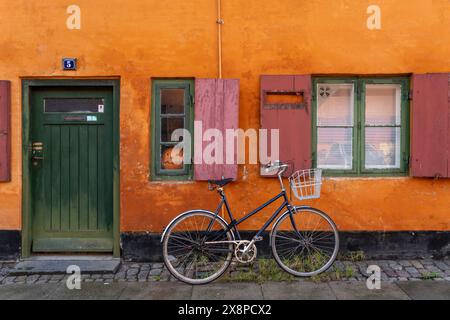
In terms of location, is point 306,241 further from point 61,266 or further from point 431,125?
point 61,266

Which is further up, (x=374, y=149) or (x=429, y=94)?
(x=429, y=94)

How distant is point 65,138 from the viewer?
19.6 feet

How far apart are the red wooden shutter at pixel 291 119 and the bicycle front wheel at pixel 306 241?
82 cm

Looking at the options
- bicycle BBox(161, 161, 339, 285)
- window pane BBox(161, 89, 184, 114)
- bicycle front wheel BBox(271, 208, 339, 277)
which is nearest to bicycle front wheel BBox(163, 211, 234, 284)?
bicycle BBox(161, 161, 339, 285)

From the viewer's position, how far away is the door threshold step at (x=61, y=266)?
537 cm

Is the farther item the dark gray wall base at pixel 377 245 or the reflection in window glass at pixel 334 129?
the reflection in window glass at pixel 334 129

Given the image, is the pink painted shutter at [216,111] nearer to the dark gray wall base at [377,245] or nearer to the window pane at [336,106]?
the dark gray wall base at [377,245]

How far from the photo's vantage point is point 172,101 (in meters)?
5.90

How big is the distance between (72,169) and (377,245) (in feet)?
13.6

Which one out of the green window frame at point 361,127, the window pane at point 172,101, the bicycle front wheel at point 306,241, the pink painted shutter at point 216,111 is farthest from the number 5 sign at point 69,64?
the bicycle front wheel at point 306,241

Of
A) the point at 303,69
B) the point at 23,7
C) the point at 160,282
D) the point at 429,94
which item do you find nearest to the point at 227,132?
the point at 303,69
